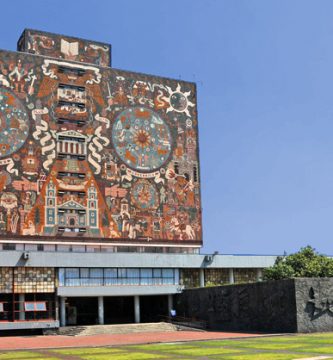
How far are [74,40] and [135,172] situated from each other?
572 inches

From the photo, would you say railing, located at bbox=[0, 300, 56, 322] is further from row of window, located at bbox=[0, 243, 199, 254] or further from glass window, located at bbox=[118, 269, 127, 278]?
glass window, located at bbox=[118, 269, 127, 278]

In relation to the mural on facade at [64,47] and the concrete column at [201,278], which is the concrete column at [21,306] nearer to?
the concrete column at [201,278]

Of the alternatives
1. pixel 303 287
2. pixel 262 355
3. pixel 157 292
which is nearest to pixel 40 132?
pixel 157 292

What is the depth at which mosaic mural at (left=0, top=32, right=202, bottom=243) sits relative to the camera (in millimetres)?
54469

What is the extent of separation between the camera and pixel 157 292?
55812 mm

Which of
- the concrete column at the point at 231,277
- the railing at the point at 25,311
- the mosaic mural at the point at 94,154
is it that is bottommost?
the railing at the point at 25,311

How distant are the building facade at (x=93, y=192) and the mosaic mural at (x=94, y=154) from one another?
98 mm

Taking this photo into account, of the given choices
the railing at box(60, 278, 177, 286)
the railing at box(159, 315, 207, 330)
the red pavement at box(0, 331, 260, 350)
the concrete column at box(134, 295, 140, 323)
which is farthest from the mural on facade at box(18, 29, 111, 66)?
the red pavement at box(0, 331, 260, 350)

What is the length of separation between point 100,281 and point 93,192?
331 inches

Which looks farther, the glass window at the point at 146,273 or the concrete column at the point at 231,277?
the concrete column at the point at 231,277

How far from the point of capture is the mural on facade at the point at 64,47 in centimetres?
5912

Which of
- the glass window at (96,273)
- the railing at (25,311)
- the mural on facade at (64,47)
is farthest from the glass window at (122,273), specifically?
the mural on facade at (64,47)

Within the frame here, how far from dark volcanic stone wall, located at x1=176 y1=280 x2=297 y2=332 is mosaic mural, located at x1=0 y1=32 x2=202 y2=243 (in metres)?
9.73

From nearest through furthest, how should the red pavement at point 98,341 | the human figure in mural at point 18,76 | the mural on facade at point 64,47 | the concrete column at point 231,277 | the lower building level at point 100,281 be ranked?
the red pavement at point 98,341 → the lower building level at point 100,281 → the human figure in mural at point 18,76 → the mural on facade at point 64,47 → the concrete column at point 231,277
